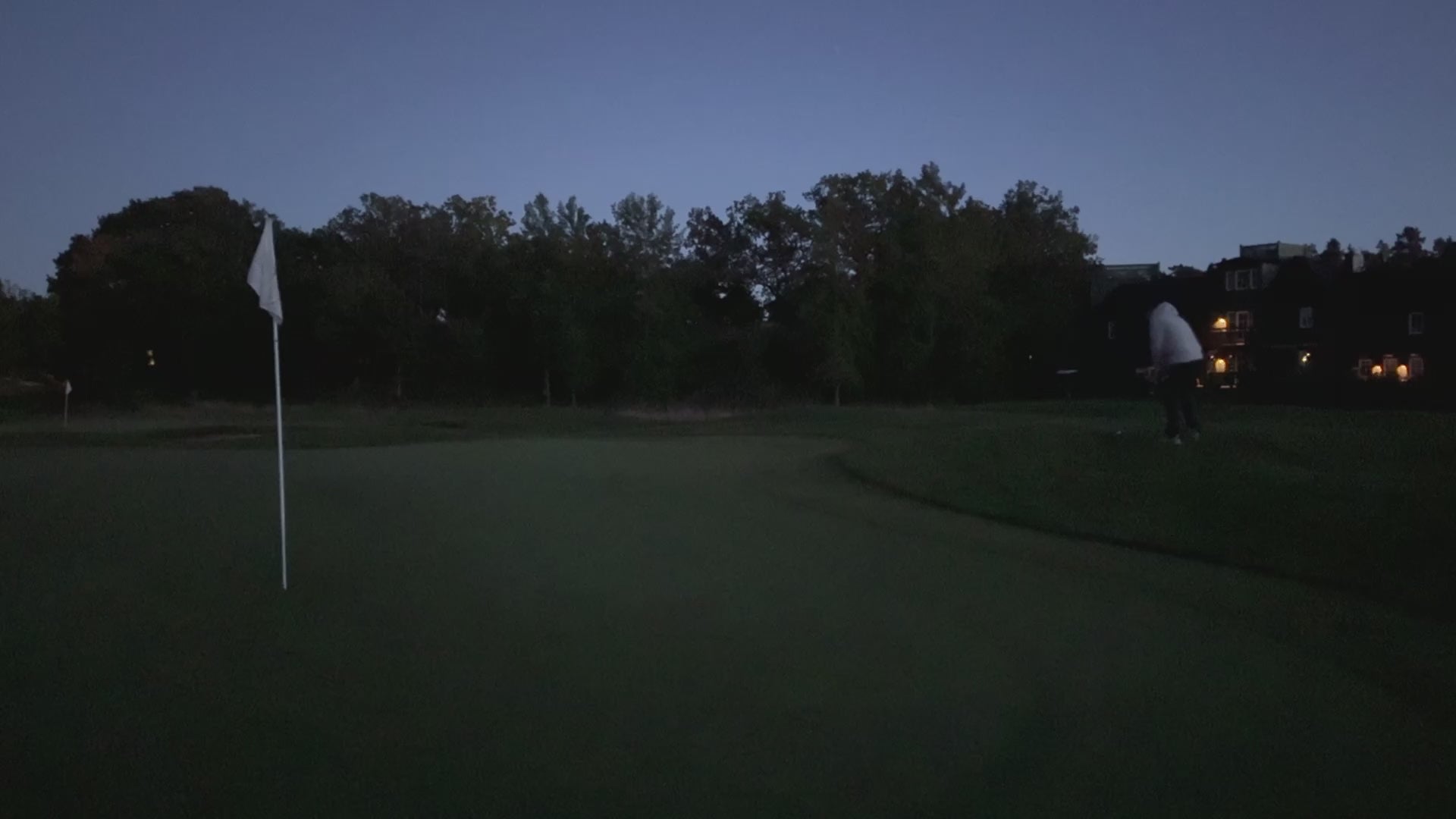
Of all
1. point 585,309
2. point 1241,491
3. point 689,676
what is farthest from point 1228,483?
point 585,309

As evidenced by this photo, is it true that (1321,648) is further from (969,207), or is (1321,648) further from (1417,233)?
(1417,233)

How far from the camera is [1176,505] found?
11.7 meters

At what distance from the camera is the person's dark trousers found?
15.3m

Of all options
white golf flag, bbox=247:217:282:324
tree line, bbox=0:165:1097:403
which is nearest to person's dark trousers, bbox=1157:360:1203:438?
white golf flag, bbox=247:217:282:324

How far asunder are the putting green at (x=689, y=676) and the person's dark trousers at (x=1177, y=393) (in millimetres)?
4796

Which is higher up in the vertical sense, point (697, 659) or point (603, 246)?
point (603, 246)

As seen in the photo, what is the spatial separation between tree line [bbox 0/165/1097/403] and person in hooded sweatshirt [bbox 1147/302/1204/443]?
1319 inches

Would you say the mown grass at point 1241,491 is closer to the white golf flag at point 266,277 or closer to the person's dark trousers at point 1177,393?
the person's dark trousers at point 1177,393

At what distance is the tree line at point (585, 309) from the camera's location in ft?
168

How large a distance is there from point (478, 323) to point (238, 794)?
→ 166 ft

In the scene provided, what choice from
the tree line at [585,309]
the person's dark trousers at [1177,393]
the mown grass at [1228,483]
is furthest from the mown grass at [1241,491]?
the tree line at [585,309]

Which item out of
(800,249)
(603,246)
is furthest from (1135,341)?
(603,246)

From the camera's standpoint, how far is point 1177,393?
15383 millimetres

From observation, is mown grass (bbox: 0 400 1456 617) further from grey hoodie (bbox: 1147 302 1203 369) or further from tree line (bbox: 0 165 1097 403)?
tree line (bbox: 0 165 1097 403)
